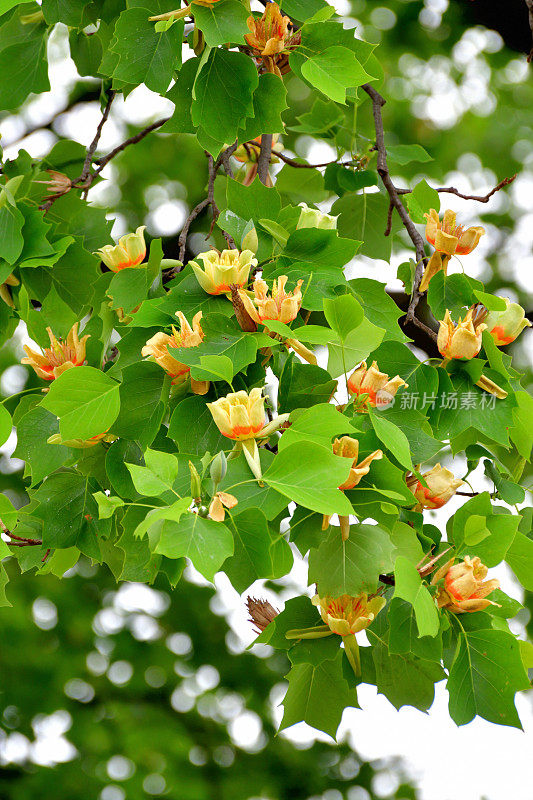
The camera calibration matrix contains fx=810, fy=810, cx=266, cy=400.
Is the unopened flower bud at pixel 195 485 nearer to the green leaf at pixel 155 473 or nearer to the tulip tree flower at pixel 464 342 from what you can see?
the green leaf at pixel 155 473

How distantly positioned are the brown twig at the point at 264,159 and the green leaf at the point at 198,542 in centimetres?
74

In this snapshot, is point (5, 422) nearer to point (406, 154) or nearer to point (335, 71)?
point (335, 71)

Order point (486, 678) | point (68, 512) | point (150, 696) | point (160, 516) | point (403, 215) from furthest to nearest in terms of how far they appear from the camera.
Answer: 1. point (150, 696)
2. point (403, 215)
3. point (68, 512)
4. point (486, 678)
5. point (160, 516)

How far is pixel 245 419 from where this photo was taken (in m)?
0.76

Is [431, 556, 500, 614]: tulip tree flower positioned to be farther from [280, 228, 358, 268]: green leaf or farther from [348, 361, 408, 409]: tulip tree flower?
[280, 228, 358, 268]: green leaf

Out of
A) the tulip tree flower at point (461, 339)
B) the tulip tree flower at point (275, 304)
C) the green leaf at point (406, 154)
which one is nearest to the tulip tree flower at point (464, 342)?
the tulip tree flower at point (461, 339)

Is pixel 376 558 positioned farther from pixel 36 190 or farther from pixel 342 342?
pixel 36 190

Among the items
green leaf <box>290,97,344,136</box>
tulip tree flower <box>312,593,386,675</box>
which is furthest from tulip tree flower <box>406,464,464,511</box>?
green leaf <box>290,97,344,136</box>

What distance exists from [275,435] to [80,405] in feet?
0.72

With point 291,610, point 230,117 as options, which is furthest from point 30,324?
point 291,610

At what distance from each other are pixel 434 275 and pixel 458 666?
50cm

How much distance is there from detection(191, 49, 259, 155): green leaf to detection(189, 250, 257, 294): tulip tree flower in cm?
26

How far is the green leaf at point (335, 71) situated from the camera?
1.07 meters

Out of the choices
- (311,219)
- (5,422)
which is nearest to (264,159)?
(311,219)
